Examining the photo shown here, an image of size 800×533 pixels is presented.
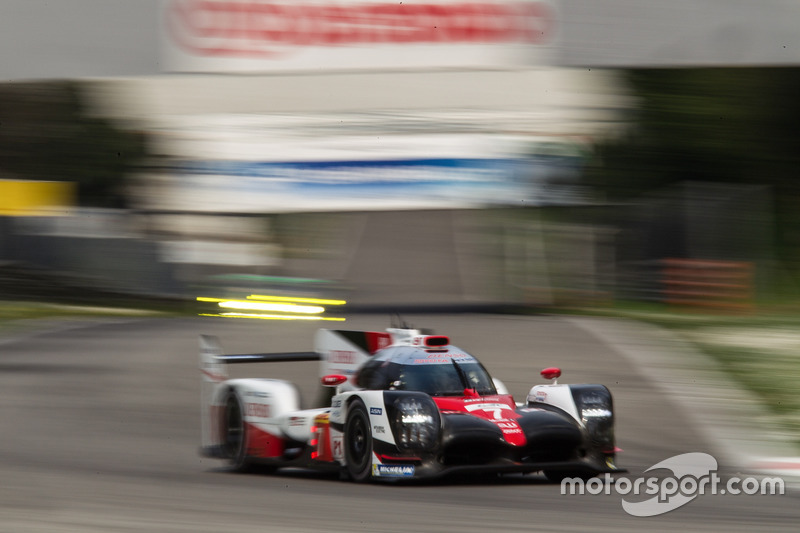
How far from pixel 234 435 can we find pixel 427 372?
82.4 inches

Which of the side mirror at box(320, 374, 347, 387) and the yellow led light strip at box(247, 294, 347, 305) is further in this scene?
the yellow led light strip at box(247, 294, 347, 305)

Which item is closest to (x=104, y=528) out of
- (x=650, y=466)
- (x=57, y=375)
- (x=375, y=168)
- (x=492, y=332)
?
(x=650, y=466)

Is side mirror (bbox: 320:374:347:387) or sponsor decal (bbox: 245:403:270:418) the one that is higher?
side mirror (bbox: 320:374:347:387)

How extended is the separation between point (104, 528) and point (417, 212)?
16595 millimetres

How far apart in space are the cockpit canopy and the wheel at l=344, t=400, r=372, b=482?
476 mm

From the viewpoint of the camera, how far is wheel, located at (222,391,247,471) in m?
9.16

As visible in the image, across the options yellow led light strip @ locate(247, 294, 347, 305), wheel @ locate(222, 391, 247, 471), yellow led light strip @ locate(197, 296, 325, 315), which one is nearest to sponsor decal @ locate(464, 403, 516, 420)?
wheel @ locate(222, 391, 247, 471)

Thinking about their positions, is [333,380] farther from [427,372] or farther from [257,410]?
[257,410]

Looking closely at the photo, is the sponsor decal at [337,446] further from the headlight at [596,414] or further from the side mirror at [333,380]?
the headlight at [596,414]

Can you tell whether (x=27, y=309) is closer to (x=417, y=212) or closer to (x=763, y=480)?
(x=417, y=212)

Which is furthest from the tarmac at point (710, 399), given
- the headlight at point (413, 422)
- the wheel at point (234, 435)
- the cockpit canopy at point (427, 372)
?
the wheel at point (234, 435)

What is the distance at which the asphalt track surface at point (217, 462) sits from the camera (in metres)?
6.08

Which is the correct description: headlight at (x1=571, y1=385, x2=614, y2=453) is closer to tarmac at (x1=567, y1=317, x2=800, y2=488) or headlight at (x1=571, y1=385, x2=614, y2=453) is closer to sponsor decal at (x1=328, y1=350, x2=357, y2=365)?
tarmac at (x1=567, y1=317, x2=800, y2=488)

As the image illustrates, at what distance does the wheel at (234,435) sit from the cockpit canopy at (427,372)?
4.39 ft
